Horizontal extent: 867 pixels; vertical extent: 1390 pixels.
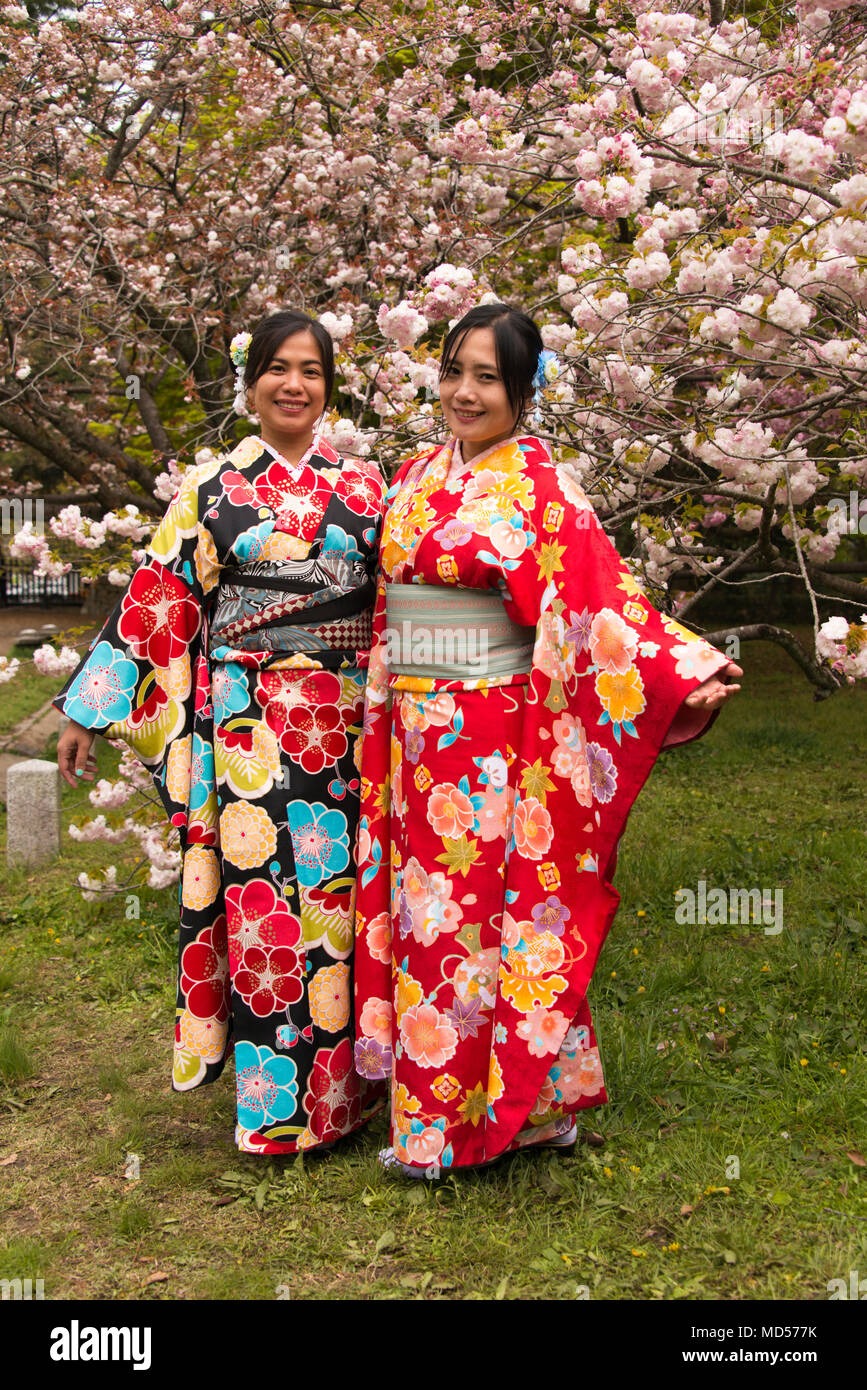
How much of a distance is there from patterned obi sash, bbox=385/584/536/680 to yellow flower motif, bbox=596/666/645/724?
0.19m

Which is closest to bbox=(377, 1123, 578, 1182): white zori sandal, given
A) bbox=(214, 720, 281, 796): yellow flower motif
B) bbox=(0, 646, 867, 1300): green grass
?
bbox=(0, 646, 867, 1300): green grass

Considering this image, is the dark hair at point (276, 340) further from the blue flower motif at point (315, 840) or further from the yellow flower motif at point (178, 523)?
the blue flower motif at point (315, 840)

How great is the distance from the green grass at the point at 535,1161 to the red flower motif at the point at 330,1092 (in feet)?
0.29

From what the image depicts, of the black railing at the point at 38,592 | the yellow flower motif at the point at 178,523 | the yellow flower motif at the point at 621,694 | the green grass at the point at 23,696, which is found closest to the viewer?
the yellow flower motif at the point at 621,694

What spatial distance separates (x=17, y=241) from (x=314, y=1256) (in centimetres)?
553

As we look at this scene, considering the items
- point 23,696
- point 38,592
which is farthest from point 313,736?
point 38,592

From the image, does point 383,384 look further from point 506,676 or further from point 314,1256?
point 314,1256

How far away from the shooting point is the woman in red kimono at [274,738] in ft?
9.26

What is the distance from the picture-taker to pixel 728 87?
11.9 ft

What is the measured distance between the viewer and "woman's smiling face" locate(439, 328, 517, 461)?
2670mm

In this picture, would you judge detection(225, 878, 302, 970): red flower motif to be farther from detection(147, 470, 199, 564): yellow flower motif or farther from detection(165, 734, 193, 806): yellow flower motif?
detection(147, 470, 199, 564): yellow flower motif

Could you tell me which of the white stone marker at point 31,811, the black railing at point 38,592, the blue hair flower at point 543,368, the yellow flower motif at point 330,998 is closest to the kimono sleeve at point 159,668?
the yellow flower motif at point 330,998

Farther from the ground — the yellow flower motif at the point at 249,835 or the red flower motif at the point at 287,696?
the red flower motif at the point at 287,696

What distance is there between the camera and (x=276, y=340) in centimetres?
286
